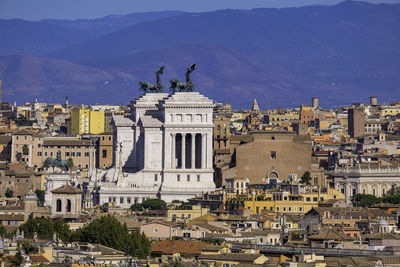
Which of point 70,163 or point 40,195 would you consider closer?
point 40,195


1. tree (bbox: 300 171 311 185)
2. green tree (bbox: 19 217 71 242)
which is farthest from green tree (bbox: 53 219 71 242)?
tree (bbox: 300 171 311 185)

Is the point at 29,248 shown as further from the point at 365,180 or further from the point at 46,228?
the point at 365,180

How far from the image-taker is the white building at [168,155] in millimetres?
128625

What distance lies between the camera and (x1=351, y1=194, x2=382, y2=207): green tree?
382 feet

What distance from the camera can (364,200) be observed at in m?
119

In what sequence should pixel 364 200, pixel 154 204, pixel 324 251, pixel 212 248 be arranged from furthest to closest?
pixel 364 200 → pixel 154 204 → pixel 212 248 → pixel 324 251

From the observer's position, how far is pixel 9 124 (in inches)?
7810

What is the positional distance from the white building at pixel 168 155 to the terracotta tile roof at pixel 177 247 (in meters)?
50.2

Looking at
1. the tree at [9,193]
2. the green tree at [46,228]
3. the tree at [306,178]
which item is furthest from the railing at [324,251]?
the tree at [9,193]

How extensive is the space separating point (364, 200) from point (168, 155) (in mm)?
21625

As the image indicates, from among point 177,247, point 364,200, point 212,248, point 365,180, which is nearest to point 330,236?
point 177,247

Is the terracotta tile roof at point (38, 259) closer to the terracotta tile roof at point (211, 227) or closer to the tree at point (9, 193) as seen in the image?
the terracotta tile roof at point (211, 227)

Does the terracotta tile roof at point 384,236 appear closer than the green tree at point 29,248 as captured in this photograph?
No

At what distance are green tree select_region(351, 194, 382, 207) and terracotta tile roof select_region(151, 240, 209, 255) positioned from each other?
1559 inches
